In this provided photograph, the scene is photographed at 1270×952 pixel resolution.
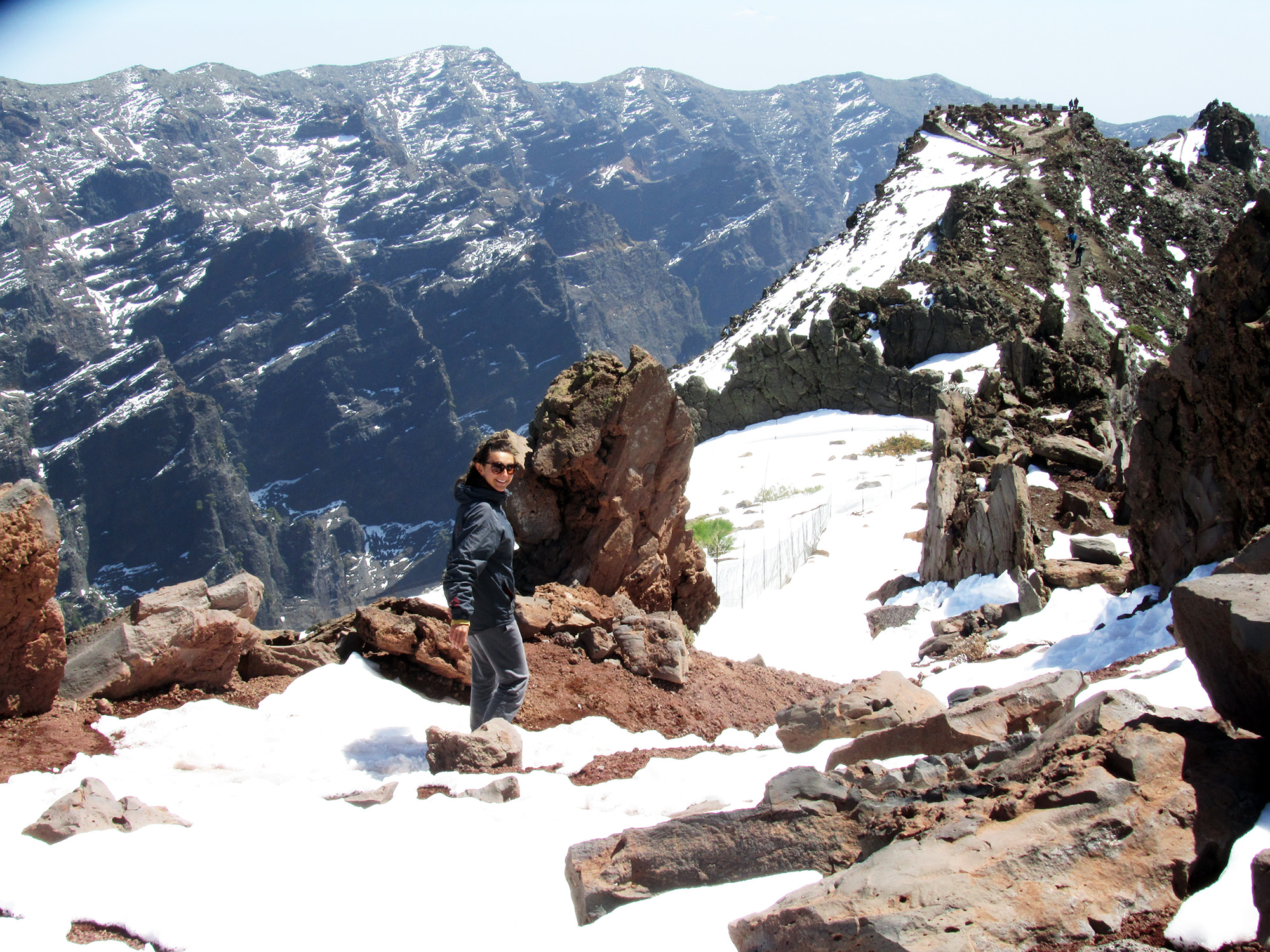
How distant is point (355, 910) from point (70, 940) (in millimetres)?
835

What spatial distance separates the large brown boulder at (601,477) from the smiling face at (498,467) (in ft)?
8.81

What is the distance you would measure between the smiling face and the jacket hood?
0.04 meters

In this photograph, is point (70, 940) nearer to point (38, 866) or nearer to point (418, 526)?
point (38, 866)

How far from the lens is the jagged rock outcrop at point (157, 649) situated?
523 centimetres

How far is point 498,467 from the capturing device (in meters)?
4.85

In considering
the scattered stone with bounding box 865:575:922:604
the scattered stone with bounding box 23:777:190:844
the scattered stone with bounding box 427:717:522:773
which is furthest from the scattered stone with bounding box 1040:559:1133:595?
the scattered stone with bounding box 23:777:190:844

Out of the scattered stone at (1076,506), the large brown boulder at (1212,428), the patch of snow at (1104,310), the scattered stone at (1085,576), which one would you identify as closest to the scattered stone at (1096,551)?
the scattered stone at (1085,576)

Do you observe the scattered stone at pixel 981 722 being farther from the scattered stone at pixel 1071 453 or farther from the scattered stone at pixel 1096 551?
the scattered stone at pixel 1071 453

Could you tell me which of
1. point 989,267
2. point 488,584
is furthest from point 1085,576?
A: point 989,267

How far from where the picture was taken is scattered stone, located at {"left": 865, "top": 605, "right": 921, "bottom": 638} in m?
9.45

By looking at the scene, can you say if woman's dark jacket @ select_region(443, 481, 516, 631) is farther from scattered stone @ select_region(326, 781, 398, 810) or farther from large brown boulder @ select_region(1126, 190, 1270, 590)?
large brown boulder @ select_region(1126, 190, 1270, 590)

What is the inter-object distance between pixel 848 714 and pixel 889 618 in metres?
5.28

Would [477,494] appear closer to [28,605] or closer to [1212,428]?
[28,605]

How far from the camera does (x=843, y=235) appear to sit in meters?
46.0
